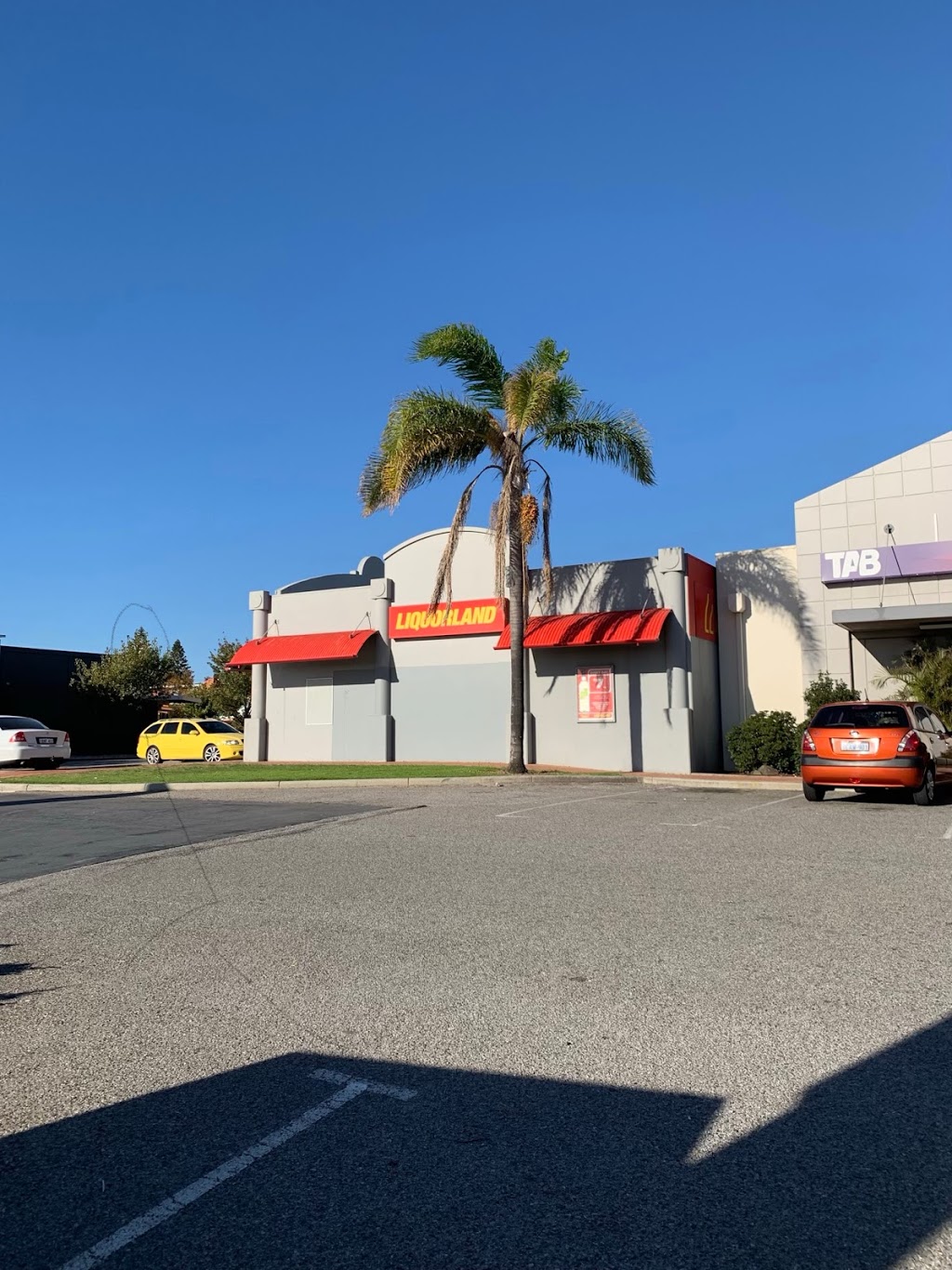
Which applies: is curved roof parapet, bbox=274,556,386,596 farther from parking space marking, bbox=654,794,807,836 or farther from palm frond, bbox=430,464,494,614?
parking space marking, bbox=654,794,807,836

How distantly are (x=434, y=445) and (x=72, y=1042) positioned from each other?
17.7 m

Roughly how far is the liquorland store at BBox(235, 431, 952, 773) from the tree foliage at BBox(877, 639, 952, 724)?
898 millimetres

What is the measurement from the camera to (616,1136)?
3.68m

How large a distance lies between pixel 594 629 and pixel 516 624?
10.5ft

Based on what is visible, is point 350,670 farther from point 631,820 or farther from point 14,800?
point 631,820

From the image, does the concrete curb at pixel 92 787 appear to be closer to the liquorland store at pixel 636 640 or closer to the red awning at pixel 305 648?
the red awning at pixel 305 648

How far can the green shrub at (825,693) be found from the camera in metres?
22.7

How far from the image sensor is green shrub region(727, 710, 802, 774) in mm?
22609

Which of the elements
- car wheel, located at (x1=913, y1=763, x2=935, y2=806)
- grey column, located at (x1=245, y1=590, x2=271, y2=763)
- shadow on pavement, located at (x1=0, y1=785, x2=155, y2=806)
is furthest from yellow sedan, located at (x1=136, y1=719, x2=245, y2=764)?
car wheel, located at (x1=913, y1=763, x2=935, y2=806)

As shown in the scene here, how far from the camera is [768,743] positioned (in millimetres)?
22766

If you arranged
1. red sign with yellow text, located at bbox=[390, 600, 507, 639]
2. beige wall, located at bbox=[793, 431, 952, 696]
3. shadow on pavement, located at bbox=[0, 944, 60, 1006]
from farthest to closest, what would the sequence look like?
red sign with yellow text, located at bbox=[390, 600, 507, 639]
beige wall, located at bbox=[793, 431, 952, 696]
shadow on pavement, located at bbox=[0, 944, 60, 1006]

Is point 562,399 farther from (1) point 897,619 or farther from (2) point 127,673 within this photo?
(2) point 127,673

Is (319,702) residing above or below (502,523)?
below

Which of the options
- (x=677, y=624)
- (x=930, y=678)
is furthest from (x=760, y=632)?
(x=930, y=678)
